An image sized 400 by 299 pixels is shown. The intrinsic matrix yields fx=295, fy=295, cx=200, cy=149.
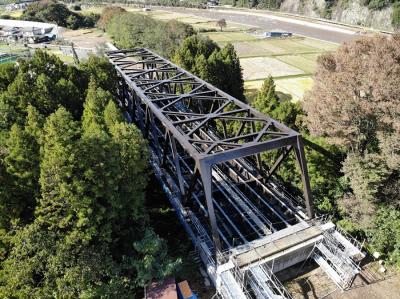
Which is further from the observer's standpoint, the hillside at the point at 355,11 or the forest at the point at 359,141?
the hillside at the point at 355,11

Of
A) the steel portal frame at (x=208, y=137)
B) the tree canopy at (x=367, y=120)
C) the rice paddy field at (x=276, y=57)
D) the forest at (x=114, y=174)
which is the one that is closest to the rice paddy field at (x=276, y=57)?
the rice paddy field at (x=276, y=57)

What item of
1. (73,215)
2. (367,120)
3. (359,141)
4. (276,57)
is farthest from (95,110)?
(276,57)

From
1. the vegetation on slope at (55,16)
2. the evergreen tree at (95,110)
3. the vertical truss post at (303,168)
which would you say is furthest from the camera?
the vegetation on slope at (55,16)

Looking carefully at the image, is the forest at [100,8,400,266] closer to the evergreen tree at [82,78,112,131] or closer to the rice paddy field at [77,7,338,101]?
the rice paddy field at [77,7,338,101]

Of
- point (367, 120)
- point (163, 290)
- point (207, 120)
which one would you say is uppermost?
point (367, 120)

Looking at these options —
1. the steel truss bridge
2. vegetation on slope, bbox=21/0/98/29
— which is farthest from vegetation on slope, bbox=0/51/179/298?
vegetation on slope, bbox=21/0/98/29

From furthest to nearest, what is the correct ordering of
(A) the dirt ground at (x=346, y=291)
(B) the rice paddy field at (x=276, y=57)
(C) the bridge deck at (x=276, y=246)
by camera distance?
1. (B) the rice paddy field at (x=276, y=57)
2. (A) the dirt ground at (x=346, y=291)
3. (C) the bridge deck at (x=276, y=246)

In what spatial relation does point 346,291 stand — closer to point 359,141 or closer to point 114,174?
point 359,141

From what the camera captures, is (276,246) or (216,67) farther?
(216,67)

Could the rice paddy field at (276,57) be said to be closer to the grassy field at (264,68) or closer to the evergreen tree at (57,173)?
the grassy field at (264,68)
